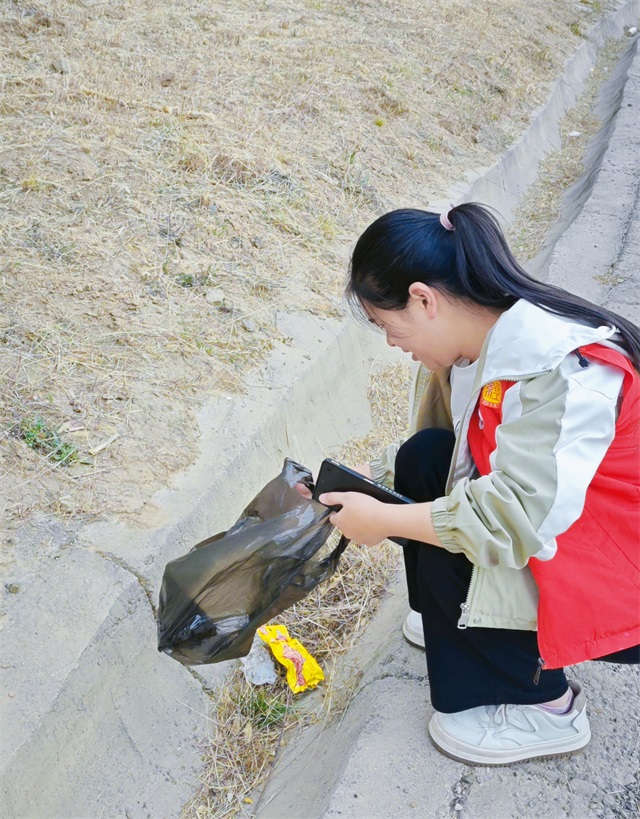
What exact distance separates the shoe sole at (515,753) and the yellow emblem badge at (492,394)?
0.83m

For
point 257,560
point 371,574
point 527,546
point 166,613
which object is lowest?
point 371,574

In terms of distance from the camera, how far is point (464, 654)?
1873mm

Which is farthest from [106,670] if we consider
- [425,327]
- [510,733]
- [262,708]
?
[425,327]

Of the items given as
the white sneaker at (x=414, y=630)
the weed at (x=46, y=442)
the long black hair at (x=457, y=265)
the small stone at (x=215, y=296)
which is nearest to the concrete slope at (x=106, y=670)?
the weed at (x=46, y=442)

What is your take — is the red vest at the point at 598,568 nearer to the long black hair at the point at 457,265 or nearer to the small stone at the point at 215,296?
the long black hair at the point at 457,265

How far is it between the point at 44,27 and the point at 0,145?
74.9 inches

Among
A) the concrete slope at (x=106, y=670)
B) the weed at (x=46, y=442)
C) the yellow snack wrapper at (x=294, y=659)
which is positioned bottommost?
the yellow snack wrapper at (x=294, y=659)

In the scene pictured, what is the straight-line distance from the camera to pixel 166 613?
6.70ft

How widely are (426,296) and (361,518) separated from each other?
49cm

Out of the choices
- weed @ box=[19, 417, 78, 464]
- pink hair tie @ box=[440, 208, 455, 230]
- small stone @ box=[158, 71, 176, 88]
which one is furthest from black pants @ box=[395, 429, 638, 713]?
small stone @ box=[158, 71, 176, 88]

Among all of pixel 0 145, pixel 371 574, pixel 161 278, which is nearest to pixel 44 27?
pixel 0 145

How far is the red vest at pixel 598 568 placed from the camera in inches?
64.9

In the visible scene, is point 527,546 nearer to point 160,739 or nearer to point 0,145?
→ point 160,739

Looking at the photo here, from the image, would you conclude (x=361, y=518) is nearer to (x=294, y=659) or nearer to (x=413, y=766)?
(x=413, y=766)
